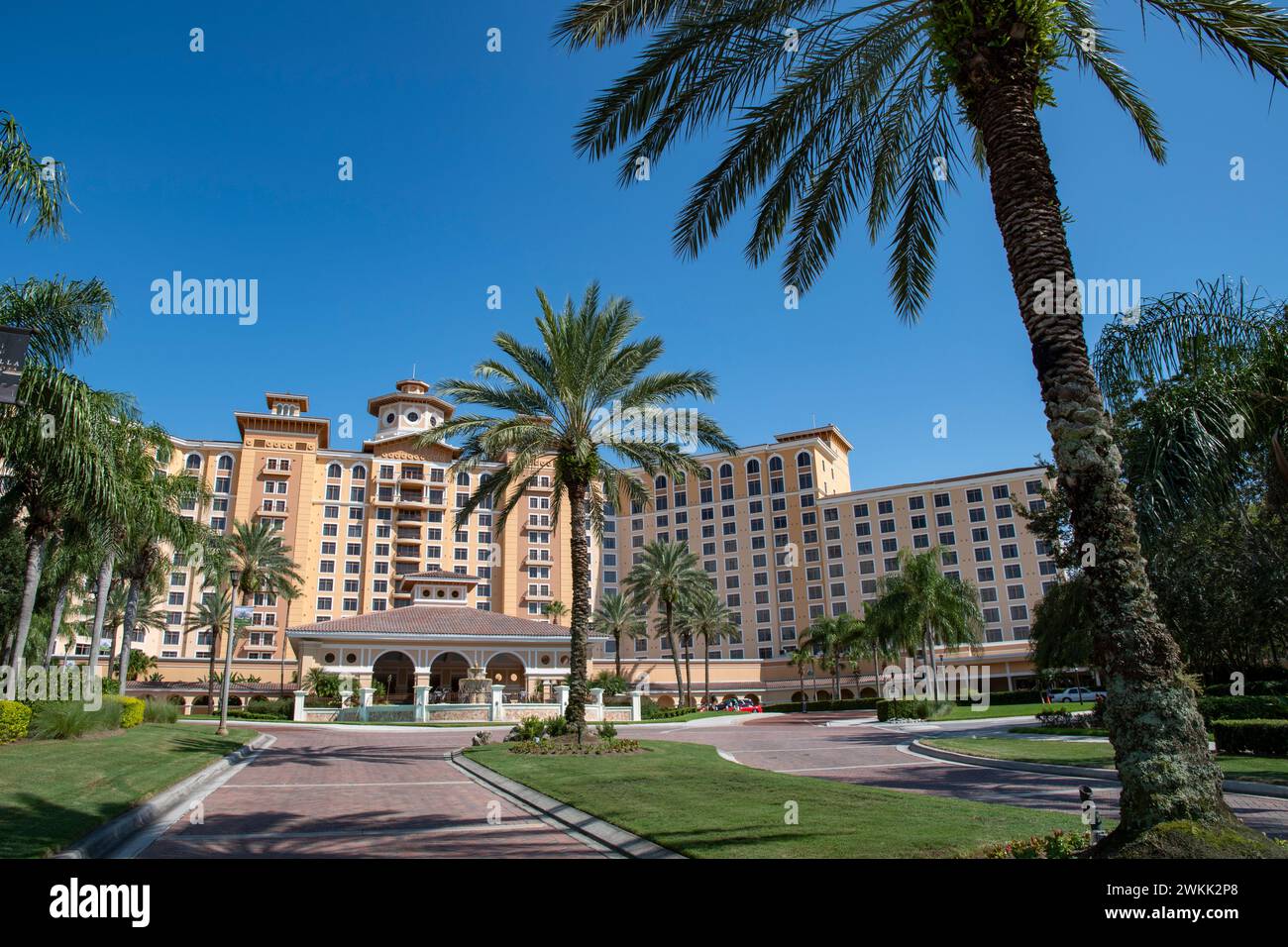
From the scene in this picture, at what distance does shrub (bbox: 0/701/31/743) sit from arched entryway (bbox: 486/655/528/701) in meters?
43.8

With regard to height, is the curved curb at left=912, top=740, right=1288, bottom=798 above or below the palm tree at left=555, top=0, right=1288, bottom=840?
below

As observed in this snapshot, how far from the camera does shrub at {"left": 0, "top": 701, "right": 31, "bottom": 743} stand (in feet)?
59.9

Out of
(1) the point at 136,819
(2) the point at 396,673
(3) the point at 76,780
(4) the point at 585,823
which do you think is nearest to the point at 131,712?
(3) the point at 76,780

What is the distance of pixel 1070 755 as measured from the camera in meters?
18.1

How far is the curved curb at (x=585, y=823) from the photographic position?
7.83 metres

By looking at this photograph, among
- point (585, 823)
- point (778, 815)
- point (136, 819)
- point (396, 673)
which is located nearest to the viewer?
point (778, 815)

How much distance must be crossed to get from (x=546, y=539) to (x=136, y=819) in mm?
90592

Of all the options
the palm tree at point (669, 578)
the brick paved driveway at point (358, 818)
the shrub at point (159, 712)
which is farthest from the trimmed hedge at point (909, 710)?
the shrub at point (159, 712)

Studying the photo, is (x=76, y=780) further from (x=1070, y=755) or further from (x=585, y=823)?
(x=1070, y=755)

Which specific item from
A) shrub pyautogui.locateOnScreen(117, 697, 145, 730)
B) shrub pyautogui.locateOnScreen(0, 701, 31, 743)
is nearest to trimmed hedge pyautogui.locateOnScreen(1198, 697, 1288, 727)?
shrub pyautogui.locateOnScreen(0, 701, 31, 743)

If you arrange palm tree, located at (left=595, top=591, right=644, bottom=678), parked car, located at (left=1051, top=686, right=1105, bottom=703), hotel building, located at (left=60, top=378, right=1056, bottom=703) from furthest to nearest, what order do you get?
hotel building, located at (left=60, top=378, right=1056, bottom=703)
palm tree, located at (left=595, top=591, right=644, bottom=678)
parked car, located at (left=1051, top=686, right=1105, bottom=703)

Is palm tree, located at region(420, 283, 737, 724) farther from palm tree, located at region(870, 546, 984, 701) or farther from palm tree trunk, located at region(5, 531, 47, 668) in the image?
palm tree, located at region(870, 546, 984, 701)
